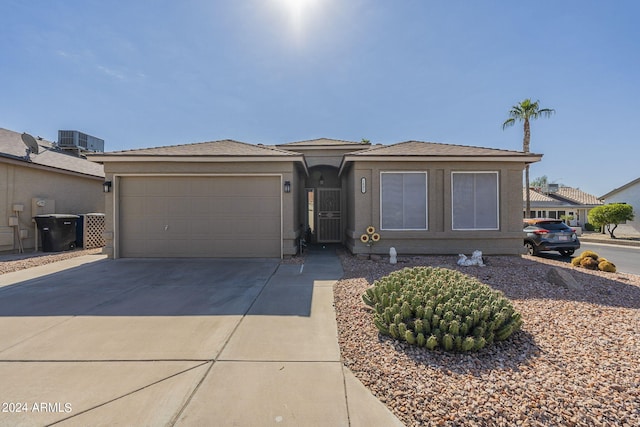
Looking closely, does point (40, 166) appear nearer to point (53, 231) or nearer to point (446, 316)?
point (53, 231)

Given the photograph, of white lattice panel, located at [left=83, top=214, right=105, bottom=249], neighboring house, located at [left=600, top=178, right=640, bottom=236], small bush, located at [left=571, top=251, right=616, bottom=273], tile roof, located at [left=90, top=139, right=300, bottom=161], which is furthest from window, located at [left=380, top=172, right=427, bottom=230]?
neighboring house, located at [left=600, top=178, right=640, bottom=236]

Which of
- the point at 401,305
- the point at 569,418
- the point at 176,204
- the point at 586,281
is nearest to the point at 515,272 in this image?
the point at 586,281

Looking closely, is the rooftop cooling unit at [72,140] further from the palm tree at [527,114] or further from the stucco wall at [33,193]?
the palm tree at [527,114]

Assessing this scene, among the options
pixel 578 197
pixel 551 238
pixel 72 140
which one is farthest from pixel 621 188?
pixel 72 140

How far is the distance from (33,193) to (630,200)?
34562mm

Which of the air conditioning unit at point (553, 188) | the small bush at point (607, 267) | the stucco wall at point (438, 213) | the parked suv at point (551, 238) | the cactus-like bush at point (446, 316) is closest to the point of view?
the cactus-like bush at point (446, 316)

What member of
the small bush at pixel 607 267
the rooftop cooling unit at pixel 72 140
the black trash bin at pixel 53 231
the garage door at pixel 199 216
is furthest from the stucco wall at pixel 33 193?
the small bush at pixel 607 267

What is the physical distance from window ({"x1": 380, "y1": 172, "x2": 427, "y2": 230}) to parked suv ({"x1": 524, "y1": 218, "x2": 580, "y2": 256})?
14.9ft

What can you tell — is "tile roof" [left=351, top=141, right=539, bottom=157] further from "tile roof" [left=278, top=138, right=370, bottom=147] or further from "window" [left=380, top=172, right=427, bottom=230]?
"tile roof" [left=278, top=138, right=370, bottom=147]

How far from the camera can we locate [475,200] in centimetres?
852

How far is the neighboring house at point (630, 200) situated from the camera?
1927cm

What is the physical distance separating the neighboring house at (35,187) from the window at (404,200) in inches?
490

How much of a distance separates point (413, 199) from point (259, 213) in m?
4.72

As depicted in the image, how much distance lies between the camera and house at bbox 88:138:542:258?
8.40m
